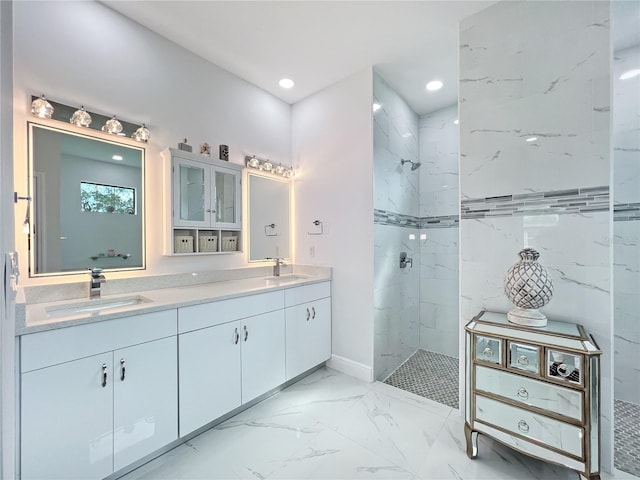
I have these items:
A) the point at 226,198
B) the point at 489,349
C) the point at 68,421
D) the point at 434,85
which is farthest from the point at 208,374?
the point at 434,85

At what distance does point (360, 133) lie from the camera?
261cm

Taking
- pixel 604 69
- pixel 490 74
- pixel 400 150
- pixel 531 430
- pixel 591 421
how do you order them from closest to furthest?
pixel 591 421
pixel 531 430
pixel 604 69
pixel 490 74
pixel 400 150

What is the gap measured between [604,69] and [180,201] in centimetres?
284

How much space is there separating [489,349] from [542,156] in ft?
3.99

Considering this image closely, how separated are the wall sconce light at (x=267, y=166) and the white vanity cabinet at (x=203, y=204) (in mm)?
127

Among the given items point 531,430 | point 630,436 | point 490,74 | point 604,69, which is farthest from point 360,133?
point 630,436

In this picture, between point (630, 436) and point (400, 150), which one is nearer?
point (630, 436)

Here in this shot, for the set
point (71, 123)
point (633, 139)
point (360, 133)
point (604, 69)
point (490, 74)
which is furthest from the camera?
point (360, 133)

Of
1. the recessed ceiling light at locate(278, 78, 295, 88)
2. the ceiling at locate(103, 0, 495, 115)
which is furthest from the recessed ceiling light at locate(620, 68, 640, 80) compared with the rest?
the recessed ceiling light at locate(278, 78, 295, 88)

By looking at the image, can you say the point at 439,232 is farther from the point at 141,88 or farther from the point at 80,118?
the point at 80,118

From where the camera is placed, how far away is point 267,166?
9.53ft

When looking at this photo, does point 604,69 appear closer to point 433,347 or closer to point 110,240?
point 433,347

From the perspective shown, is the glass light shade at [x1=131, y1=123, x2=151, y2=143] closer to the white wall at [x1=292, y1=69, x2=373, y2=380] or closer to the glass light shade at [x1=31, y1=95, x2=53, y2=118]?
the glass light shade at [x1=31, y1=95, x2=53, y2=118]

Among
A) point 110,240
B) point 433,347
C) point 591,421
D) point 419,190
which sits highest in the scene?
point 419,190
